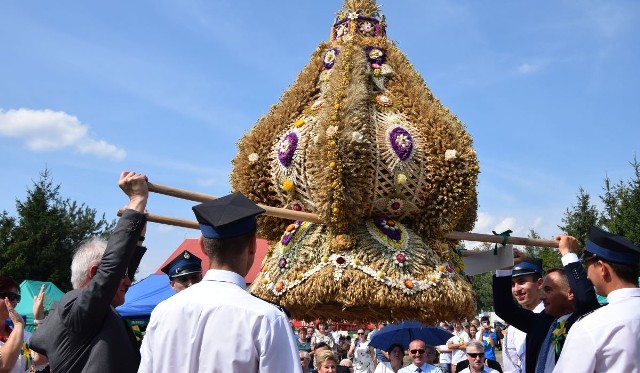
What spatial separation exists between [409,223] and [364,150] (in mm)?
800

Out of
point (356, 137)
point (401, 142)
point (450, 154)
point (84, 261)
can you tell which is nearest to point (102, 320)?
point (84, 261)

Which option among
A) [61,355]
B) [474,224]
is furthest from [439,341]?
[61,355]

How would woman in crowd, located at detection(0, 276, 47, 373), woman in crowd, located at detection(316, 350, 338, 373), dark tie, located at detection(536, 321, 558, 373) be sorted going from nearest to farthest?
dark tie, located at detection(536, 321, 558, 373) < woman in crowd, located at detection(0, 276, 47, 373) < woman in crowd, located at detection(316, 350, 338, 373)

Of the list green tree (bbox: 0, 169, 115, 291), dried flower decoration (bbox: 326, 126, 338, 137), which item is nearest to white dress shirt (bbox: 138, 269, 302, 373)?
dried flower decoration (bbox: 326, 126, 338, 137)

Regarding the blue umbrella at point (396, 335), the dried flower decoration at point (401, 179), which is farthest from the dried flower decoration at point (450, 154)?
the blue umbrella at point (396, 335)

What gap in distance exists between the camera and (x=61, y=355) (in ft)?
10.3

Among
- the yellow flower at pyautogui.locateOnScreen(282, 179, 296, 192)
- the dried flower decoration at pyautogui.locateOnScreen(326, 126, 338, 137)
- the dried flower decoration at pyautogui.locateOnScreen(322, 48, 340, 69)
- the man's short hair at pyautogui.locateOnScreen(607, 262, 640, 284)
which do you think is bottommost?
the man's short hair at pyautogui.locateOnScreen(607, 262, 640, 284)

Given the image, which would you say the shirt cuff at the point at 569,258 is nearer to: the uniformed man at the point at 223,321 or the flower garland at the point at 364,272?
the flower garland at the point at 364,272

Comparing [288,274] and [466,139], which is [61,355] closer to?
[288,274]

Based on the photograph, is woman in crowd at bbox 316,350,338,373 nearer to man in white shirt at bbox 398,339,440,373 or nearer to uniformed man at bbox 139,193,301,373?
man in white shirt at bbox 398,339,440,373

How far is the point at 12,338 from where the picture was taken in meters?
4.62

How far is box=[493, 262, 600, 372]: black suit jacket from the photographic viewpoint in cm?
410

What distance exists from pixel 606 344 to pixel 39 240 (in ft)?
87.0

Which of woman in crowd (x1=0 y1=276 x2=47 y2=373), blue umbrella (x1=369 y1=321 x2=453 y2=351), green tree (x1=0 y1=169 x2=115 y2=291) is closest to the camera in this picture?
woman in crowd (x1=0 y1=276 x2=47 y2=373)
